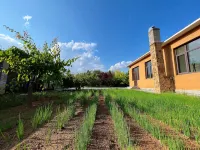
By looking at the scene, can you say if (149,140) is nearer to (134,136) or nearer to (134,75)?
(134,136)

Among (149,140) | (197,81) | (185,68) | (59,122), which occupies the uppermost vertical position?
(185,68)

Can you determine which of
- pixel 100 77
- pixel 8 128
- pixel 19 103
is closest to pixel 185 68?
pixel 8 128

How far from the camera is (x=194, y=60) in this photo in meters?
6.96

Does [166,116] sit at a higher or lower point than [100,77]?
lower

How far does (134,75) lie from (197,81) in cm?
994

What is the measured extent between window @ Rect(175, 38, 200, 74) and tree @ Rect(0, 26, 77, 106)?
6.28m

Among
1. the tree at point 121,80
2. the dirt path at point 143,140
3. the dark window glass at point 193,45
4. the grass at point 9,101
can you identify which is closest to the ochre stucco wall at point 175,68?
the dark window glass at point 193,45

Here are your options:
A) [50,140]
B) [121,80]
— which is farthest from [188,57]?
[121,80]

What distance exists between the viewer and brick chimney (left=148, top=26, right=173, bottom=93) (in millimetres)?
8695

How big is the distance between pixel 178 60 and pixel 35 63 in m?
8.06

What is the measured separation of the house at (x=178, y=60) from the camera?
674cm

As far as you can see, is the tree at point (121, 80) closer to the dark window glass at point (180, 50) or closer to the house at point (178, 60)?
the house at point (178, 60)

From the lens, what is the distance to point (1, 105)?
534 cm

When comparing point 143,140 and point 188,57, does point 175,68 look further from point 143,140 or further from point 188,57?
point 143,140
